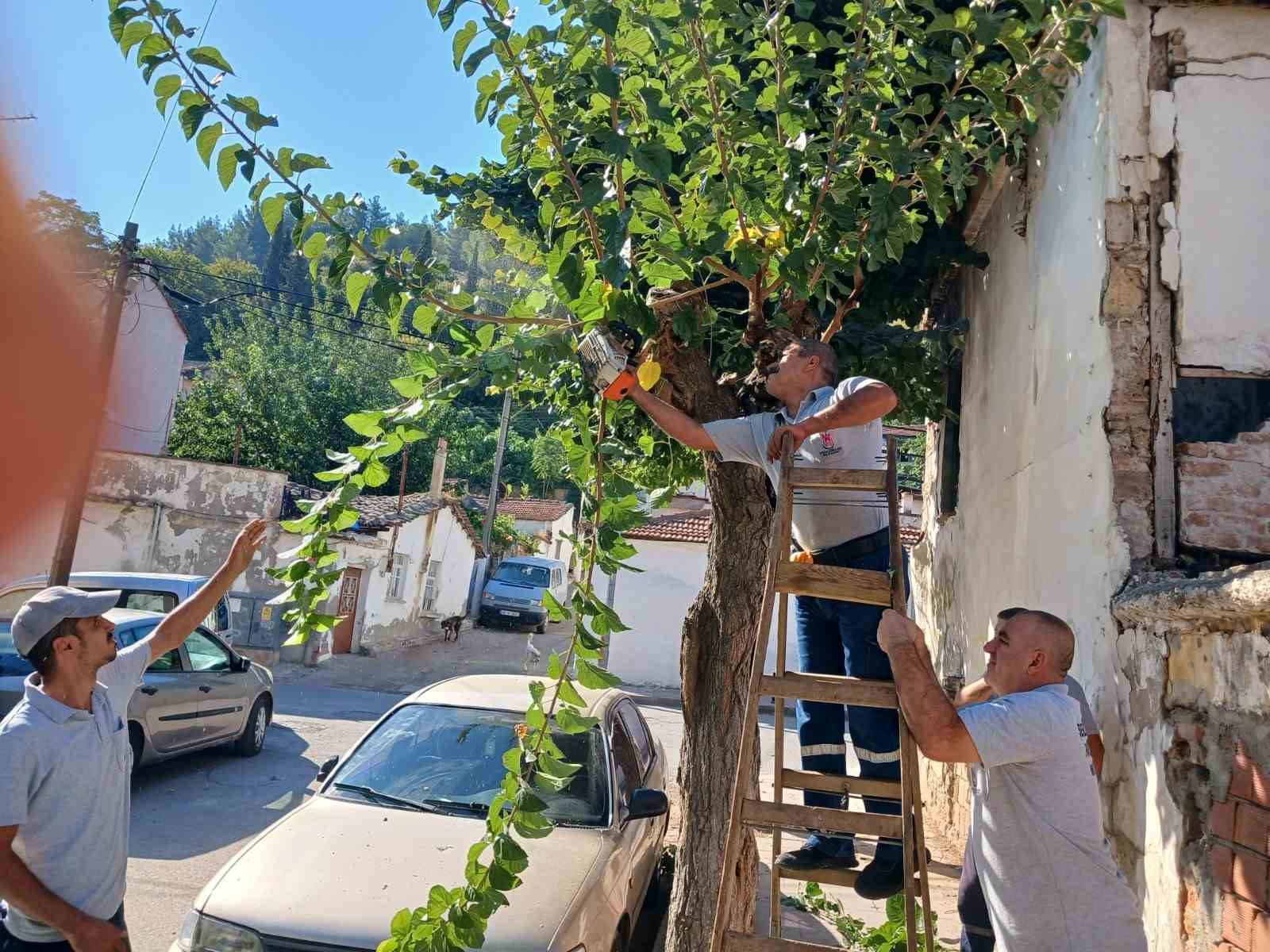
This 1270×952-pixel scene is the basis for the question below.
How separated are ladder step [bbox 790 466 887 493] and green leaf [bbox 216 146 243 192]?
2.03 m

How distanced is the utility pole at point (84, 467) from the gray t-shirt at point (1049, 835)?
44.0 ft

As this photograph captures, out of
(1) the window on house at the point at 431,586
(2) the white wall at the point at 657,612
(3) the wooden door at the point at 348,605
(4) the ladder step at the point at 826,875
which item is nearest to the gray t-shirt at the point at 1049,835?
(4) the ladder step at the point at 826,875

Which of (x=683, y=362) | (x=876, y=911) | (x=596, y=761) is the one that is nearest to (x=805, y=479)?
(x=683, y=362)

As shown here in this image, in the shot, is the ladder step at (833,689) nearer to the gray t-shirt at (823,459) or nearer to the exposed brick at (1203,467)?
the gray t-shirt at (823,459)

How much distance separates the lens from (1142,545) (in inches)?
141

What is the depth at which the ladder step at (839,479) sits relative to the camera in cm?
317

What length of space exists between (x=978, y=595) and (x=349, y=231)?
5.06 metres

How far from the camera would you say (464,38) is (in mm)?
2527

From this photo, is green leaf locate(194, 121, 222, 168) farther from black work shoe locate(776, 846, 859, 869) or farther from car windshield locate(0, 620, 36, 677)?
car windshield locate(0, 620, 36, 677)

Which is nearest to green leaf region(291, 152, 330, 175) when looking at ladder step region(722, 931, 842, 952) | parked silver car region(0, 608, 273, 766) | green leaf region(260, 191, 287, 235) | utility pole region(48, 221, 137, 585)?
green leaf region(260, 191, 287, 235)

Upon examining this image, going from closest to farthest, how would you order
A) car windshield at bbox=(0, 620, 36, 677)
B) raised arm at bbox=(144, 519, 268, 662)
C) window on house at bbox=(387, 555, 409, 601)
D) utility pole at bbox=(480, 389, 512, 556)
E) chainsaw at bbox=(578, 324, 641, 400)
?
chainsaw at bbox=(578, 324, 641, 400) < raised arm at bbox=(144, 519, 268, 662) < car windshield at bbox=(0, 620, 36, 677) < window on house at bbox=(387, 555, 409, 601) < utility pole at bbox=(480, 389, 512, 556)

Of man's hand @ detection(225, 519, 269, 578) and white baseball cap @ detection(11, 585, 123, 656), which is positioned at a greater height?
man's hand @ detection(225, 519, 269, 578)

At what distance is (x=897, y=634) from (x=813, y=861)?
3.84ft

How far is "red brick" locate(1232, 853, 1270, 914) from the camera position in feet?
8.39
